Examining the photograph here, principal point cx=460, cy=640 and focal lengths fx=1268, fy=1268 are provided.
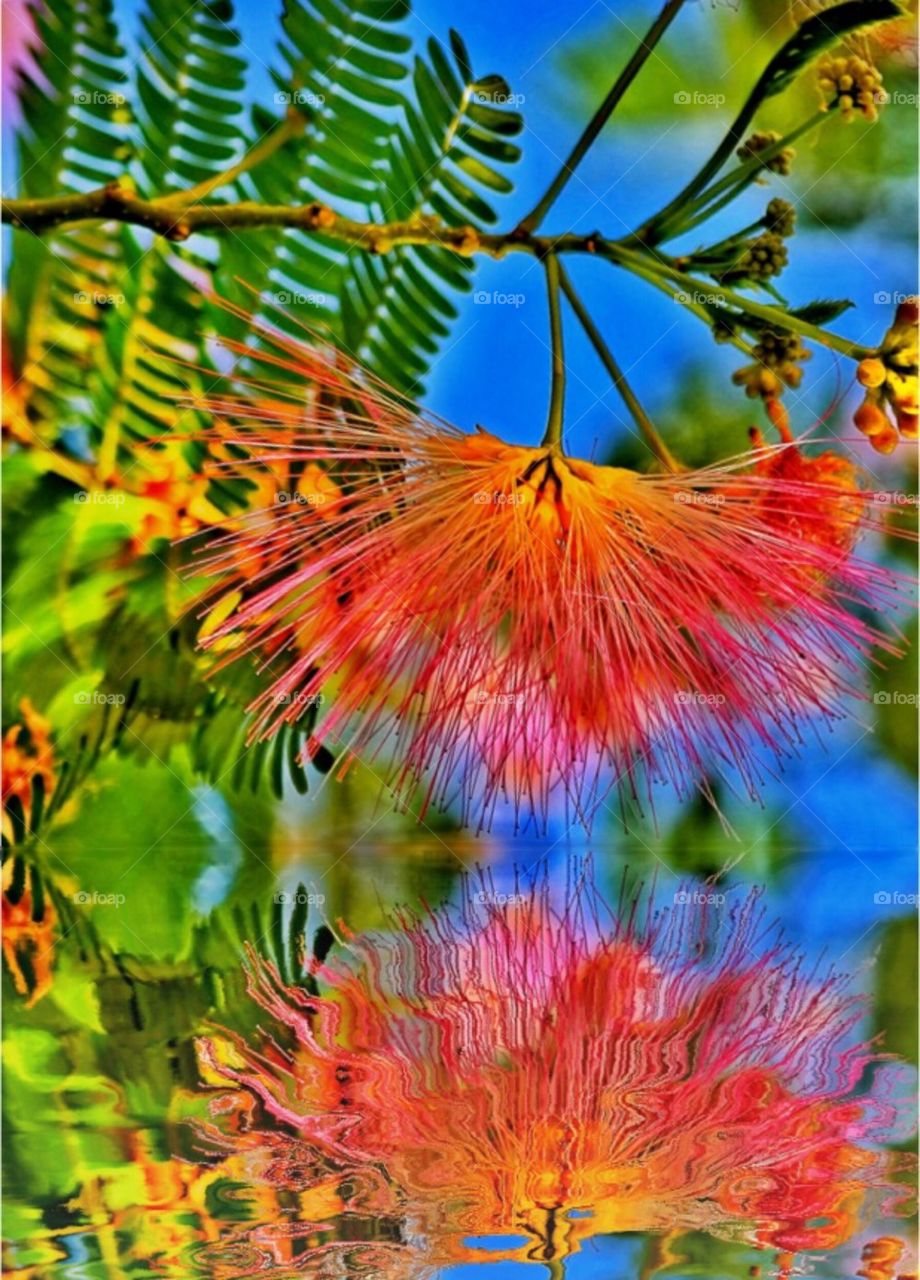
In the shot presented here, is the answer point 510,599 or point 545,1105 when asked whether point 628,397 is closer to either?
point 510,599

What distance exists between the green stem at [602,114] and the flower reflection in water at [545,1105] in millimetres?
618

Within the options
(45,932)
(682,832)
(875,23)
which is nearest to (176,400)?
(45,932)

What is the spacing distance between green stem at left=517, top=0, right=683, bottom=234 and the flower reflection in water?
618mm

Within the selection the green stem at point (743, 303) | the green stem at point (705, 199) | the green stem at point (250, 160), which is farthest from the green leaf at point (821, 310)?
the green stem at point (250, 160)

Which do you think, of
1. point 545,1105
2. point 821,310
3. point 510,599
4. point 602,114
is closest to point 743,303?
point 821,310

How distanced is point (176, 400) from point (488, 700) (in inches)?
14.4

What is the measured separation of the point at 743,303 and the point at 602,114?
203 mm

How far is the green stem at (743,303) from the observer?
1.11 meters

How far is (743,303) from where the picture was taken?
3.66ft

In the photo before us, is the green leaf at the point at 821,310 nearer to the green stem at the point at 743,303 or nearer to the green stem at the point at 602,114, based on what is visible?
the green stem at the point at 743,303

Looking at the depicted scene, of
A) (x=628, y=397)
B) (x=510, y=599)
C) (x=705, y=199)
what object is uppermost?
(x=705, y=199)

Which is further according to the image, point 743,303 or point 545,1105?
point 743,303

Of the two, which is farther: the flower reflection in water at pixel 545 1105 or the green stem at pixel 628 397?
the green stem at pixel 628 397

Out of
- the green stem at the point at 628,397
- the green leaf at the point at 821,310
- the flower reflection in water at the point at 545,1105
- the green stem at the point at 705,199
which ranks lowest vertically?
the flower reflection in water at the point at 545,1105
